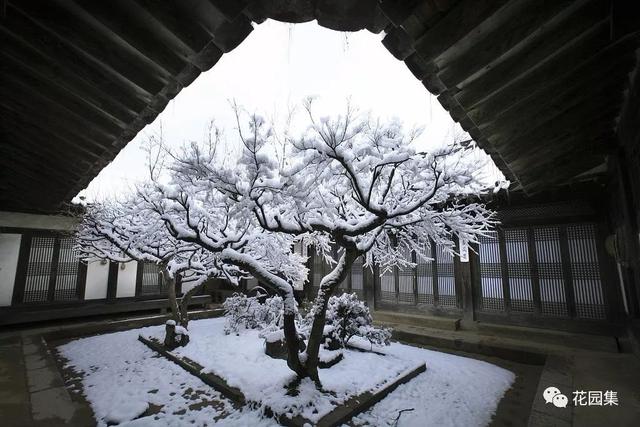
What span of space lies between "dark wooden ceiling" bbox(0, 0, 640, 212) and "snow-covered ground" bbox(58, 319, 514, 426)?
4.55m

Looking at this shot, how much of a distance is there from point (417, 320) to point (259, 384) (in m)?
6.84

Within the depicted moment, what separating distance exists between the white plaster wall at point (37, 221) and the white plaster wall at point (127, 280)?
2720 millimetres

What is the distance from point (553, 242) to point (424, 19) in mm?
9480

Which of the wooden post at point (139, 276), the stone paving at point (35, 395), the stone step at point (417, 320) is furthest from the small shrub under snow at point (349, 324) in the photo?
the wooden post at point (139, 276)

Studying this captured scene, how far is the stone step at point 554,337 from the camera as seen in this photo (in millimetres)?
7480

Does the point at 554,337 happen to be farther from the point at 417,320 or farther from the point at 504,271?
the point at 417,320

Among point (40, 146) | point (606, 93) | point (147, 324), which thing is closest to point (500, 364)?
point (606, 93)

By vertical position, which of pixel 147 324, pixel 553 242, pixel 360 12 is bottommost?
pixel 147 324

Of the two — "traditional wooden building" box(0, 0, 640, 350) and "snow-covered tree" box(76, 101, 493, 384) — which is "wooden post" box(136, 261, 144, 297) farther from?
"snow-covered tree" box(76, 101, 493, 384)

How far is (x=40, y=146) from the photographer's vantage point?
13.1ft

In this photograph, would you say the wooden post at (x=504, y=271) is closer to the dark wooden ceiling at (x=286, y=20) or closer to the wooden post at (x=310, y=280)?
the dark wooden ceiling at (x=286, y=20)

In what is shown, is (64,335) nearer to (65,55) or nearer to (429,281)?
(65,55)

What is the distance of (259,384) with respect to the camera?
576 centimetres

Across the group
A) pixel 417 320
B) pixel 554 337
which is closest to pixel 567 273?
pixel 554 337
